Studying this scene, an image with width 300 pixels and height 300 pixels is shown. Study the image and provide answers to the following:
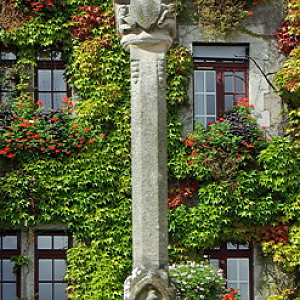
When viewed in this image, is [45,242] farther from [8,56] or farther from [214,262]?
[8,56]

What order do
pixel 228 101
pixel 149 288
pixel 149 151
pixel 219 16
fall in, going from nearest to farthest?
pixel 149 288
pixel 149 151
pixel 219 16
pixel 228 101

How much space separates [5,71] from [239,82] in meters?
3.83

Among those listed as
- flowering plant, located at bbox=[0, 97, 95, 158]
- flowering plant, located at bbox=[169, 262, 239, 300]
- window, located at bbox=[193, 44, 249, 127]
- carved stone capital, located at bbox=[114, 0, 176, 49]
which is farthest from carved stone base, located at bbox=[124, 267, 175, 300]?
window, located at bbox=[193, 44, 249, 127]

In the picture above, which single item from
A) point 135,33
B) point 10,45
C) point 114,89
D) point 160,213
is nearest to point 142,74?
point 135,33

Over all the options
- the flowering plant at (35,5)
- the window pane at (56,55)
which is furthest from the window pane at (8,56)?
the flowering plant at (35,5)

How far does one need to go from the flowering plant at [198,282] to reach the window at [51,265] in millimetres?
1988

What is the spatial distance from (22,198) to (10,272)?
1268 mm

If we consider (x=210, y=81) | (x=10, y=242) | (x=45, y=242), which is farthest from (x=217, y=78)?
(x=10, y=242)

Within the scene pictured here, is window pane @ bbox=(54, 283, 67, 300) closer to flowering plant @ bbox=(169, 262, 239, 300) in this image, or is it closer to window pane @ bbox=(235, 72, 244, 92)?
flowering plant @ bbox=(169, 262, 239, 300)

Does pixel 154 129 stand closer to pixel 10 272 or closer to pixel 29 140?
pixel 29 140

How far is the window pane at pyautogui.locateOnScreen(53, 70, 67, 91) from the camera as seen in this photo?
13.2 meters

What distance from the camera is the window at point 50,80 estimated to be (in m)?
13.2

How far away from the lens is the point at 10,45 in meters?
13.2

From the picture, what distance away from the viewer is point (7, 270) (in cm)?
1284
